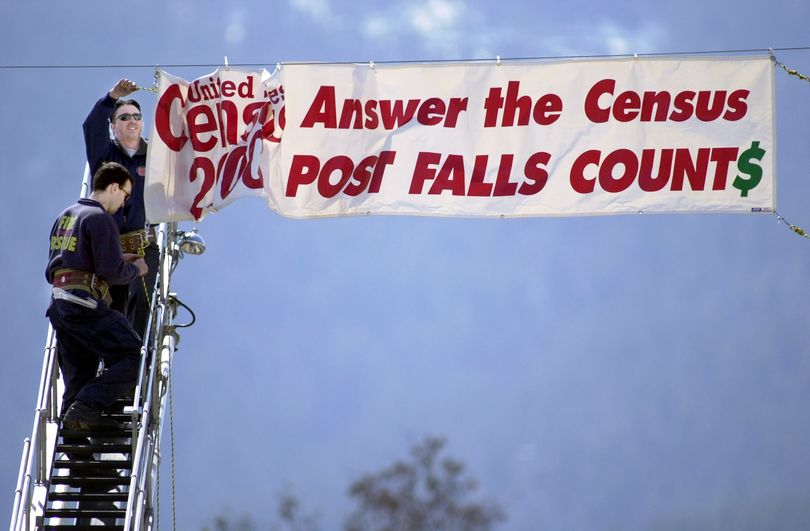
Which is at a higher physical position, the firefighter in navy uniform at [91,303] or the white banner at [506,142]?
the white banner at [506,142]

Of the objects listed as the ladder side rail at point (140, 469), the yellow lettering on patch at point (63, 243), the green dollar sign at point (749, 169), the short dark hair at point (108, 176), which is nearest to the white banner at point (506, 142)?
the green dollar sign at point (749, 169)

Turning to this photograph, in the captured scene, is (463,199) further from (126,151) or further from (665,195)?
(126,151)

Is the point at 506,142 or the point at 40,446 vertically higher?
the point at 506,142

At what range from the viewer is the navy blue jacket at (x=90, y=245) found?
6.32 meters

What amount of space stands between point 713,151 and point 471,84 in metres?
1.58

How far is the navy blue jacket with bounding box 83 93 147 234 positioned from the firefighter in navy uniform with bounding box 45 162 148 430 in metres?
0.71

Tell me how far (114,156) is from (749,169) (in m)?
4.06

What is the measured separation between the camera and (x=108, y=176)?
660 cm

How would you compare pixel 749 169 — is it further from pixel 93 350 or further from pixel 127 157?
pixel 93 350

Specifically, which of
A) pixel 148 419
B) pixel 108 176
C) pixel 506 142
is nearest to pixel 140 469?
pixel 148 419

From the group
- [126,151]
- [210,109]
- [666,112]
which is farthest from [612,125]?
[126,151]

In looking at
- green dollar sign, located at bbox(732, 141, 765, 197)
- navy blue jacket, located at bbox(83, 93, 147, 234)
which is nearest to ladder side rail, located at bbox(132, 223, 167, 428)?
navy blue jacket, located at bbox(83, 93, 147, 234)

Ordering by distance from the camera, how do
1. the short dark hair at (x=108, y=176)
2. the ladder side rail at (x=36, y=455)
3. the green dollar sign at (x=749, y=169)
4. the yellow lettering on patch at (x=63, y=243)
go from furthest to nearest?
the green dollar sign at (x=749, y=169) → the short dark hair at (x=108, y=176) → the yellow lettering on patch at (x=63, y=243) → the ladder side rail at (x=36, y=455)

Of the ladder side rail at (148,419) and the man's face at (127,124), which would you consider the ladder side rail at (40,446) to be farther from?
the man's face at (127,124)
